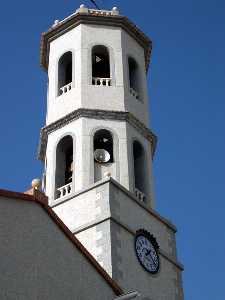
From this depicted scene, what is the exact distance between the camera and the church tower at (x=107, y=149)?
2347 cm

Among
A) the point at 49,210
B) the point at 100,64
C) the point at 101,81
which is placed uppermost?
the point at 100,64

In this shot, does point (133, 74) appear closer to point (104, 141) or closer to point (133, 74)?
point (133, 74)

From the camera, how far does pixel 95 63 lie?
30.9m

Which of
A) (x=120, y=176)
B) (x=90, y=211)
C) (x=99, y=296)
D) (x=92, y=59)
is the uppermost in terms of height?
(x=92, y=59)

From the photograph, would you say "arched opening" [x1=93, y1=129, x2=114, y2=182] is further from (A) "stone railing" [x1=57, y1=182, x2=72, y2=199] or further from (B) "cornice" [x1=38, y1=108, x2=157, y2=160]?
(A) "stone railing" [x1=57, y1=182, x2=72, y2=199]

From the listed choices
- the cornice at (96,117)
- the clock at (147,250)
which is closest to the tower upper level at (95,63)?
the cornice at (96,117)

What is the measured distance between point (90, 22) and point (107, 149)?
6.27 meters

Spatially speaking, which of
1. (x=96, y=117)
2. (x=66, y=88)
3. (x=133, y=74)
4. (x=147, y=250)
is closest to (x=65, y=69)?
(x=66, y=88)

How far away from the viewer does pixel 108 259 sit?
22188mm

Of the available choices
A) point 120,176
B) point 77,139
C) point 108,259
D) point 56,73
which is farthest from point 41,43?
point 108,259

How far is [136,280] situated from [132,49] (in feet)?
37.1

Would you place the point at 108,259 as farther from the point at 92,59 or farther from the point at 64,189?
the point at 92,59

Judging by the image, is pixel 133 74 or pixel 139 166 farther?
pixel 133 74

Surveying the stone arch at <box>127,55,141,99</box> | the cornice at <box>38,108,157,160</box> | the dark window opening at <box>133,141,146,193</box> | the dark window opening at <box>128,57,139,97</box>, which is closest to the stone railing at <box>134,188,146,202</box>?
the dark window opening at <box>133,141,146,193</box>
